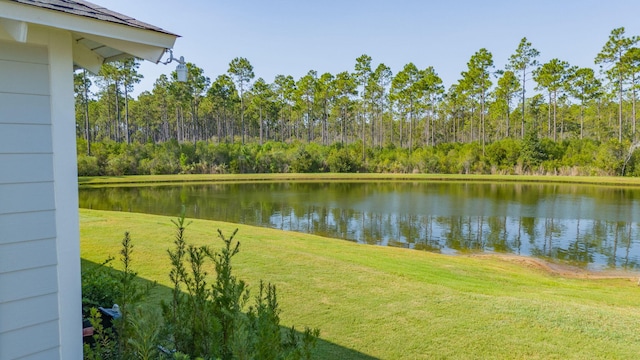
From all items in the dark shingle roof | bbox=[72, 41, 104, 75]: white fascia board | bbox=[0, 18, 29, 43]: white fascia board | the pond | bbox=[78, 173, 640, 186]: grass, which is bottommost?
the pond

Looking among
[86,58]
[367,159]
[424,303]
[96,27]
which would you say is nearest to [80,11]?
[96,27]

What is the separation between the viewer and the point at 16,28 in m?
1.85

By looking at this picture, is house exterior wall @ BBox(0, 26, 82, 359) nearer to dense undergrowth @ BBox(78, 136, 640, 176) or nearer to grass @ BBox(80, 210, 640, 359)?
grass @ BBox(80, 210, 640, 359)

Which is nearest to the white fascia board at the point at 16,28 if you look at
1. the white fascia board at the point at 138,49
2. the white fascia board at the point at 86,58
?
the white fascia board at the point at 138,49

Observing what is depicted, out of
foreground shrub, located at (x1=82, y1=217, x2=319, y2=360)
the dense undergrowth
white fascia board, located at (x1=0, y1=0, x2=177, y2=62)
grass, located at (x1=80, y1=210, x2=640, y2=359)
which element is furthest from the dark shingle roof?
the dense undergrowth

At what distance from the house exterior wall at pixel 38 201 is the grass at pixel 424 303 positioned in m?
2.18

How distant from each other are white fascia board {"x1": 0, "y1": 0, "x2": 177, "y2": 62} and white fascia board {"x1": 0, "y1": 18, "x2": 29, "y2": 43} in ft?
0.10

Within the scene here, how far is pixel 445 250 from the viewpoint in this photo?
1057 centimetres

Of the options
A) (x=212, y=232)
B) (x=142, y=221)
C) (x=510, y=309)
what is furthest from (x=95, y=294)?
(x=142, y=221)

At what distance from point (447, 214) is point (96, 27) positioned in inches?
594

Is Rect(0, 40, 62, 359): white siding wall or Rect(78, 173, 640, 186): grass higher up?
Rect(0, 40, 62, 359): white siding wall

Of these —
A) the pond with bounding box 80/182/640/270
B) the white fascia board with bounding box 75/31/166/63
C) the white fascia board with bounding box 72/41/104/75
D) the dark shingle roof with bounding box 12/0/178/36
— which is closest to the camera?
the dark shingle roof with bounding box 12/0/178/36

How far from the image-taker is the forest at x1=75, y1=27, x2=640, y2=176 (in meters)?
33.7

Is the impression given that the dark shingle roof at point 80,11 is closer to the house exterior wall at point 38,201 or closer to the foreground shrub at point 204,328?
the house exterior wall at point 38,201
